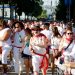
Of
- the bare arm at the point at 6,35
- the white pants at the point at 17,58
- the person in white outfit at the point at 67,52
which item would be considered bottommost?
the white pants at the point at 17,58

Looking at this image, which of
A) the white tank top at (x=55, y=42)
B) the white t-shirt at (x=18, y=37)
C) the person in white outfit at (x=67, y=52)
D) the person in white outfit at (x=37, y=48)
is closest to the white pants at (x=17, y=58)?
the white t-shirt at (x=18, y=37)

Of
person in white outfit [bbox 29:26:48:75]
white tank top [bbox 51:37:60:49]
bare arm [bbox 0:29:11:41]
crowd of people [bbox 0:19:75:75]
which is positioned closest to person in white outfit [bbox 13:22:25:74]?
crowd of people [bbox 0:19:75:75]

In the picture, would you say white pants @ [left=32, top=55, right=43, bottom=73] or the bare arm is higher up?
the bare arm

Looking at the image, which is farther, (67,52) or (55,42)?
(55,42)

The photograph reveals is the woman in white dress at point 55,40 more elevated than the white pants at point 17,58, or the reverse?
the woman in white dress at point 55,40

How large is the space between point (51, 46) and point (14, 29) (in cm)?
128

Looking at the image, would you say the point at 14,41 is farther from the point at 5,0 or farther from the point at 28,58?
the point at 5,0

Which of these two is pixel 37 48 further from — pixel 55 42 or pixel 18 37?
pixel 55 42

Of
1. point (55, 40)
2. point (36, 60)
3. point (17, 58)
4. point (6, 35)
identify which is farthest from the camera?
point (55, 40)

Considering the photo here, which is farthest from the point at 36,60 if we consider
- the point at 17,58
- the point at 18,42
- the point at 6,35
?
the point at 18,42

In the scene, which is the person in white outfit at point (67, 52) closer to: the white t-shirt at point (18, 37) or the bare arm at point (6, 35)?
the bare arm at point (6, 35)

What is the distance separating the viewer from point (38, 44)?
1095 cm

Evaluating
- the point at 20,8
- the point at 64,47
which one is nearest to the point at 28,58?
the point at 64,47

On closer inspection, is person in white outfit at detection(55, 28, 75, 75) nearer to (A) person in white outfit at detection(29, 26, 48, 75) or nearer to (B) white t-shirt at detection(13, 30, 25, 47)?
(A) person in white outfit at detection(29, 26, 48, 75)
